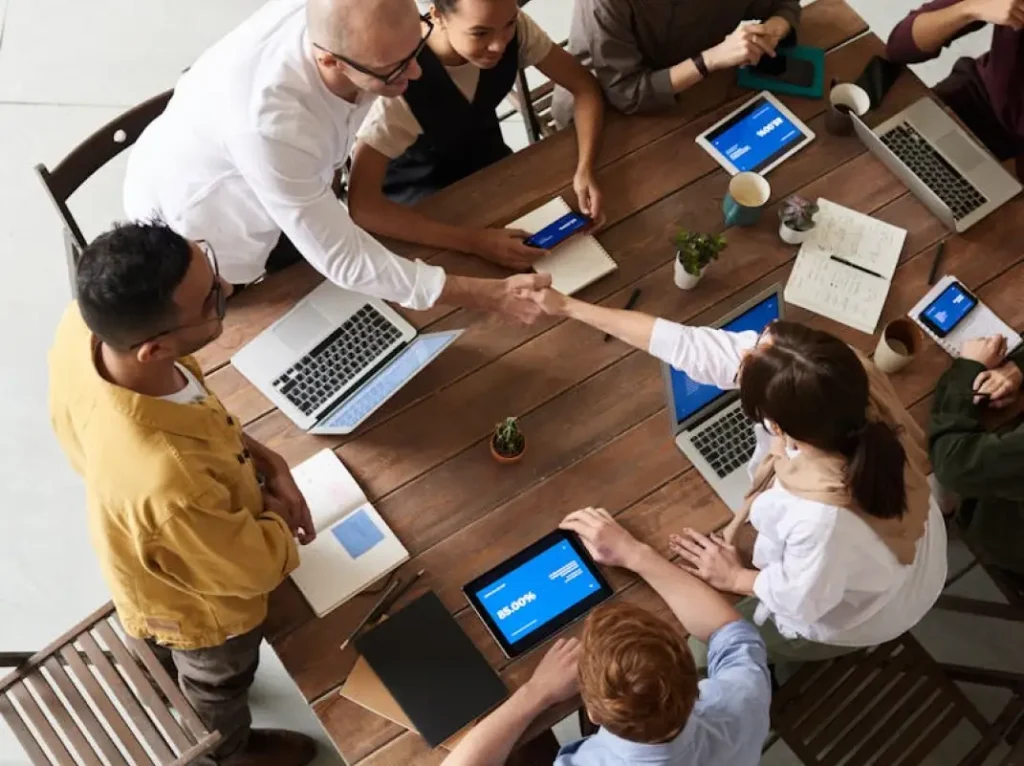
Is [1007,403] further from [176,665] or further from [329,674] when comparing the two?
[176,665]

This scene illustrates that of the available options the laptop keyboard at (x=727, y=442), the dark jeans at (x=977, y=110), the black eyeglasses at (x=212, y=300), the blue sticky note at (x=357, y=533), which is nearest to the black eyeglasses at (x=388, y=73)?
the black eyeglasses at (x=212, y=300)

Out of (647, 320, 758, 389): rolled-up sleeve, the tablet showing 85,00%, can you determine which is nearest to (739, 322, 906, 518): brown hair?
(647, 320, 758, 389): rolled-up sleeve

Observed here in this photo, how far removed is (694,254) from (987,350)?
0.69 meters

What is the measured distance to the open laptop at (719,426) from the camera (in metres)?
2.00

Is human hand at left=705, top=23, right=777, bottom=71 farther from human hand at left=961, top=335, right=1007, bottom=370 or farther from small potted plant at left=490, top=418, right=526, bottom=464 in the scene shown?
small potted plant at left=490, top=418, right=526, bottom=464

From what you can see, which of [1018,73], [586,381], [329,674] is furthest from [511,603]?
[1018,73]

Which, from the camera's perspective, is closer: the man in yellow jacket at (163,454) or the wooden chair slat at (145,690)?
the man in yellow jacket at (163,454)

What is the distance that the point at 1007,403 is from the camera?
2.11 m

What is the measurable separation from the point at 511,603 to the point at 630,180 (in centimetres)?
108

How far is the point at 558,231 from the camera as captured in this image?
2.23 meters

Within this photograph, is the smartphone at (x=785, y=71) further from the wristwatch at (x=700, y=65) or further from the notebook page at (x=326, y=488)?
the notebook page at (x=326, y=488)

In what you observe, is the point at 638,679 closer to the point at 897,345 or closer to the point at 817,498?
the point at 817,498

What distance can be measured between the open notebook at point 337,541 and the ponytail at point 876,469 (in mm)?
880

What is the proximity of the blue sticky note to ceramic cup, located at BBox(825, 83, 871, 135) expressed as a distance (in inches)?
59.1
